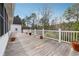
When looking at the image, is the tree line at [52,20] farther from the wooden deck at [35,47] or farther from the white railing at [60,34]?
the wooden deck at [35,47]

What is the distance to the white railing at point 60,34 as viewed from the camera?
2.96 metres

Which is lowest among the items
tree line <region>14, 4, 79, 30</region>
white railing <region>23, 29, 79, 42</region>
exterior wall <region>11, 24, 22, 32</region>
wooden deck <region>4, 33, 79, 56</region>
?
wooden deck <region>4, 33, 79, 56</region>

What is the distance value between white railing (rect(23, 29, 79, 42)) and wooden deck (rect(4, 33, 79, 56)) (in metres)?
0.08

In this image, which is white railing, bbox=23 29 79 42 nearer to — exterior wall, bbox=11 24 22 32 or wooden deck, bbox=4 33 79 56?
wooden deck, bbox=4 33 79 56

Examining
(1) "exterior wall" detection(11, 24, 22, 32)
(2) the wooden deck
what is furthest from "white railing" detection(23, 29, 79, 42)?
(1) "exterior wall" detection(11, 24, 22, 32)

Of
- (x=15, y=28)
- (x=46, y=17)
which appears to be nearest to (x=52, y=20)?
(x=46, y=17)

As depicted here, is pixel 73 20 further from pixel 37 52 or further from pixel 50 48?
pixel 37 52

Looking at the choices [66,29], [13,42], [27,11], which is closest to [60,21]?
[66,29]

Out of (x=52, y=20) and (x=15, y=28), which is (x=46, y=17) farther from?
(x=15, y=28)

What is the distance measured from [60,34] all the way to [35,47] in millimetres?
543

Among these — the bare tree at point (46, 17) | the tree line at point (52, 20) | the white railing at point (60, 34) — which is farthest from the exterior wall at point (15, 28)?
the bare tree at point (46, 17)

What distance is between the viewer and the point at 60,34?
305 cm

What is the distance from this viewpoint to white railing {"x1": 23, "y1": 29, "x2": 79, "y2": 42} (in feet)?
9.71

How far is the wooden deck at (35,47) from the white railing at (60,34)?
8 centimetres
